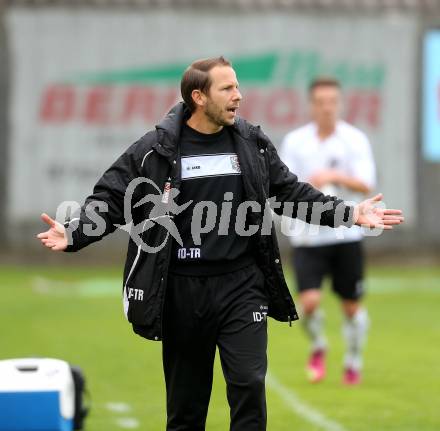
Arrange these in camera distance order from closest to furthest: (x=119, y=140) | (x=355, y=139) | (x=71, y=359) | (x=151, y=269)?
(x=151, y=269) < (x=355, y=139) < (x=71, y=359) < (x=119, y=140)

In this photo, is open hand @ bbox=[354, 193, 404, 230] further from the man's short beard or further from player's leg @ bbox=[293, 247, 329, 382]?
player's leg @ bbox=[293, 247, 329, 382]

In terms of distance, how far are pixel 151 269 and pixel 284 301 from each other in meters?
0.77

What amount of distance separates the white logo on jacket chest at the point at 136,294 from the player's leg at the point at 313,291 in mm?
4682

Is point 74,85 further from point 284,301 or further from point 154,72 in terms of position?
point 284,301

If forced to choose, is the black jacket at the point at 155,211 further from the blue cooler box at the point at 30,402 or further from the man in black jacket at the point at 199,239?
the blue cooler box at the point at 30,402

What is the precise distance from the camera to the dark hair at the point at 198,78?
7.14 m

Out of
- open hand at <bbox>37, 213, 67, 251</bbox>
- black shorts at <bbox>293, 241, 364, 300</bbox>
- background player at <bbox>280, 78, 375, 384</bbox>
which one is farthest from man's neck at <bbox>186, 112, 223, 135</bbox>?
black shorts at <bbox>293, 241, 364, 300</bbox>

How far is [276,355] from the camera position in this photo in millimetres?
13531

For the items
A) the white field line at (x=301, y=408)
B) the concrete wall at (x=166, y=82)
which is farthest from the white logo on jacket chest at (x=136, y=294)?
the concrete wall at (x=166, y=82)

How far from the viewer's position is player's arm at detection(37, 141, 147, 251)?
23.2 ft

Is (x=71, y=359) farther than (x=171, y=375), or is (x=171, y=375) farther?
(x=71, y=359)

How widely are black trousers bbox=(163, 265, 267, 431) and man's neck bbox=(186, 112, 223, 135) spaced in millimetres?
769

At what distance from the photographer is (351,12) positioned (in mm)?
23438

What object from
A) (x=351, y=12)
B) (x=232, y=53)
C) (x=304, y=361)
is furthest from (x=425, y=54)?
(x=304, y=361)
